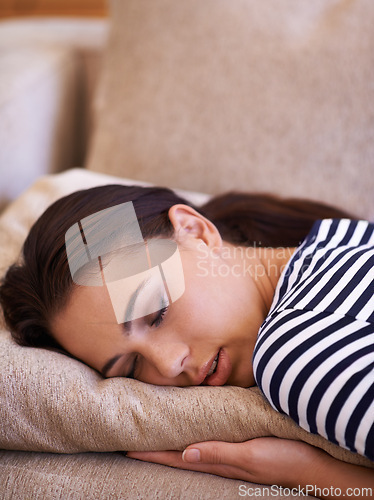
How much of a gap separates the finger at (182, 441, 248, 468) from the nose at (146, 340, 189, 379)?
0.10 metres

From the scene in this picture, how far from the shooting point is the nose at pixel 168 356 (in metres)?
0.66

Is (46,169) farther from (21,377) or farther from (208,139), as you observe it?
(21,377)

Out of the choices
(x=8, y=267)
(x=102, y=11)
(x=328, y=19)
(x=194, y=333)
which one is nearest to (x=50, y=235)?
(x=8, y=267)

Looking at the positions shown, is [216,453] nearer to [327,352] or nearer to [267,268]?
[327,352]

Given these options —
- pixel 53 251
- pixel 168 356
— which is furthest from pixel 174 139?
pixel 168 356

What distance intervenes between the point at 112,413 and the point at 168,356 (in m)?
0.10

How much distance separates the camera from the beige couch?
0.65 meters

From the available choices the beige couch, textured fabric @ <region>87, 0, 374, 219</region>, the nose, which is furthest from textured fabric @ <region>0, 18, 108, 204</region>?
the nose

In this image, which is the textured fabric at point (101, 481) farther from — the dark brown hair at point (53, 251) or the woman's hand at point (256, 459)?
the dark brown hair at point (53, 251)

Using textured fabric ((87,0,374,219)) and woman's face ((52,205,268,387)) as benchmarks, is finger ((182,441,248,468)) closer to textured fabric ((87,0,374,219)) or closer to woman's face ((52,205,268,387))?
woman's face ((52,205,268,387))

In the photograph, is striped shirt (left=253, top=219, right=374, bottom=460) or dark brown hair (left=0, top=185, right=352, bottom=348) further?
dark brown hair (left=0, top=185, right=352, bottom=348)

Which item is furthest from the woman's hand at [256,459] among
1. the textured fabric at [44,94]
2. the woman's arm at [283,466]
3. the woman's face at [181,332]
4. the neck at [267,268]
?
the textured fabric at [44,94]

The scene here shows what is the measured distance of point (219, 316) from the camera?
70cm

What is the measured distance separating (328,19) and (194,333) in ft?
2.40
